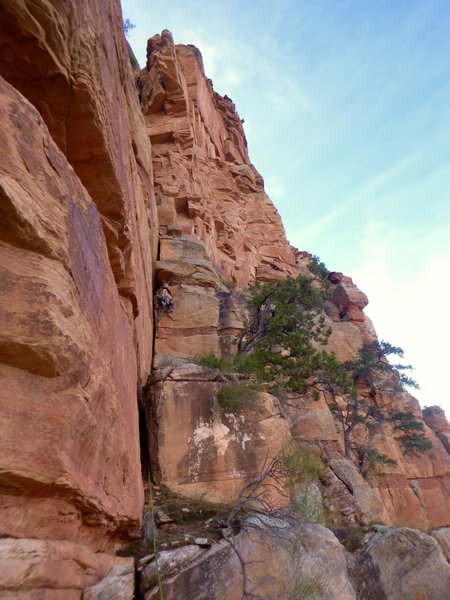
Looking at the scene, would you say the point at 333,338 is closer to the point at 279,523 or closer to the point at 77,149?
the point at 279,523

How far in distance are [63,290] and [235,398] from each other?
15.8 feet

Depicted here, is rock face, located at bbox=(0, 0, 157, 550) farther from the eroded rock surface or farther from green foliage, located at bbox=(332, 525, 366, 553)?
green foliage, located at bbox=(332, 525, 366, 553)

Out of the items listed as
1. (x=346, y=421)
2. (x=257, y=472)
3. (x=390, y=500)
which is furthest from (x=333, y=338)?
(x=257, y=472)

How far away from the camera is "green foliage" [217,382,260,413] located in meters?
7.20

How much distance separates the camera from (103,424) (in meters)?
3.63

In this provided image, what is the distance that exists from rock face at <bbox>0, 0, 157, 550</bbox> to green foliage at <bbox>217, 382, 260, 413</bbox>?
234 centimetres

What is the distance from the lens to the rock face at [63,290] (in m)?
2.63

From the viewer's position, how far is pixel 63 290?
3080 millimetres

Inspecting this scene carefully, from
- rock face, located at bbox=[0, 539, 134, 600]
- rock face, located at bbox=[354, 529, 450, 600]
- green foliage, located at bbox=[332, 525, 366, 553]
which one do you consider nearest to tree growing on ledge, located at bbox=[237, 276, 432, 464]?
green foliage, located at bbox=[332, 525, 366, 553]

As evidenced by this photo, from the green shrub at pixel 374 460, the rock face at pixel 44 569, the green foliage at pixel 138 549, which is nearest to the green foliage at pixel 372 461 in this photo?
the green shrub at pixel 374 460

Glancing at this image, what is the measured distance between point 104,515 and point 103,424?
0.78 metres

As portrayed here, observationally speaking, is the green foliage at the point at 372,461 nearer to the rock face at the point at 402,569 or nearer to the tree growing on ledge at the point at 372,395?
the tree growing on ledge at the point at 372,395

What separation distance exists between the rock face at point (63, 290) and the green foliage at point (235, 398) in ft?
7.69

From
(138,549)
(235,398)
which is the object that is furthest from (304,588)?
(235,398)
